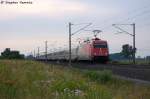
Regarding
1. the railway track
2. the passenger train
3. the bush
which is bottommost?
the railway track

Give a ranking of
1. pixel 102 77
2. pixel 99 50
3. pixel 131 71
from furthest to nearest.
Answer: pixel 99 50 < pixel 131 71 < pixel 102 77

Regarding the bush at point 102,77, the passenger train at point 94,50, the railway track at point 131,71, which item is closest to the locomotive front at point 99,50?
the passenger train at point 94,50

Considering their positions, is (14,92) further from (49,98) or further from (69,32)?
(69,32)

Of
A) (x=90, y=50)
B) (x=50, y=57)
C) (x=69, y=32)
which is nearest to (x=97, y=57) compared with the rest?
(x=90, y=50)

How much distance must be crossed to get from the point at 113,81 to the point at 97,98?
15.8 metres

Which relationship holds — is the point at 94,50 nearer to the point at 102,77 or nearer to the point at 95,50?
the point at 95,50

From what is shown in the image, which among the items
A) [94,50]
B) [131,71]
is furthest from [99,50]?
[131,71]

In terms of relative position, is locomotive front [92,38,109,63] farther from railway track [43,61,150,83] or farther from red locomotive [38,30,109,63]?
railway track [43,61,150,83]

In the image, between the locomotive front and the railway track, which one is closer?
the railway track

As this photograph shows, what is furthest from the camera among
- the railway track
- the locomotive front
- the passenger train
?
the passenger train

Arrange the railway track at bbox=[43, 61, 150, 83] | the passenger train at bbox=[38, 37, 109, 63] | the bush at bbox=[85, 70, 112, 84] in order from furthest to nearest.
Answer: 1. the passenger train at bbox=[38, 37, 109, 63]
2. the railway track at bbox=[43, 61, 150, 83]
3. the bush at bbox=[85, 70, 112, 84]

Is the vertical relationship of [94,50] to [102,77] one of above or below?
above

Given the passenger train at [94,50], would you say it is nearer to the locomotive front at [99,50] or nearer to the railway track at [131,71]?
the locomotive front at [99,50]

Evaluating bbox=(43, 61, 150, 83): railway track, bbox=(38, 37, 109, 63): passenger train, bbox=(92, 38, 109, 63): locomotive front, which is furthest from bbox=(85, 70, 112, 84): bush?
bbox=(38, 37, 109, 63): passenger train
